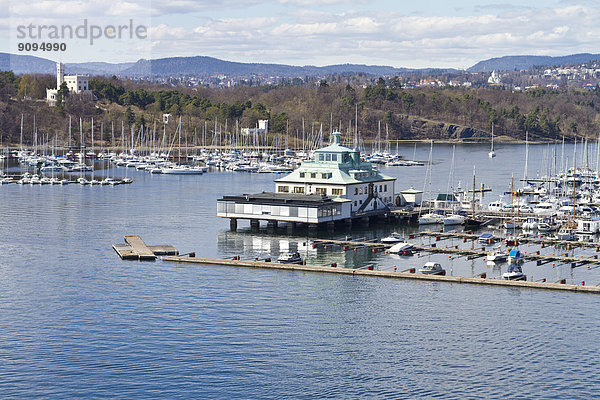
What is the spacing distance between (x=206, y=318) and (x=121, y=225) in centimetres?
4038

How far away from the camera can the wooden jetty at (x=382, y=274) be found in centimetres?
6362

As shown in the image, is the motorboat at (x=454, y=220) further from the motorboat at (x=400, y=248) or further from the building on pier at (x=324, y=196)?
the motorboat at (x=400, y=248)

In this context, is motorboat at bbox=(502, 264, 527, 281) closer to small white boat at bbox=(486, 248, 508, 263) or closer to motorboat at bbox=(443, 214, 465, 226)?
small white boat at bbox=(486, 248, 508, 263)

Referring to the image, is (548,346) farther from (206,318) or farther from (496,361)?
(206,318)

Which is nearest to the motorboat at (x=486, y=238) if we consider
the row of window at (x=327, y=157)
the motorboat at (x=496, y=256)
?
the motorboat at (x=496, y=256)

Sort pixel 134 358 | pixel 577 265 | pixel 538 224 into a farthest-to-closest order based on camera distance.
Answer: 1. pixel 538 224
2. pixel 577 265
3. pixel 134 358

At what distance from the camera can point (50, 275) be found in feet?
224

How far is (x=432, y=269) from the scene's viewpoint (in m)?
68.4

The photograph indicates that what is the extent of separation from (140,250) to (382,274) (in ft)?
66.5

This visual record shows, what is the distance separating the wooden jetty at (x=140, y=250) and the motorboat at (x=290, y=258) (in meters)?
9.01

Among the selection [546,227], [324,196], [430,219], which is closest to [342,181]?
[324,196]

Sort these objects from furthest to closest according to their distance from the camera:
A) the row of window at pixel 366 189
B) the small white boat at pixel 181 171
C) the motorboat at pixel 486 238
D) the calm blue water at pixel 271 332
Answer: the small white boat at pixel 181 171
the row of window at pixel 366 189
the motorboat at pixel 486 238
the calm blue water at pixel 271 332

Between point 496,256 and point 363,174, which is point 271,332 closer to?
point 496,256

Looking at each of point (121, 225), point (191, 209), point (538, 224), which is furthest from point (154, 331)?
point (191, 209)
